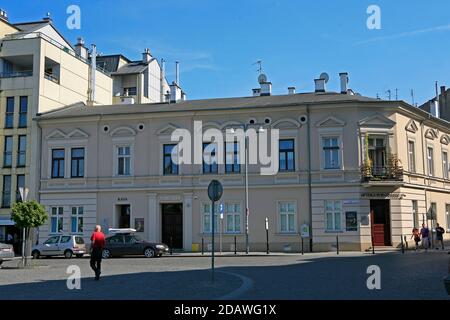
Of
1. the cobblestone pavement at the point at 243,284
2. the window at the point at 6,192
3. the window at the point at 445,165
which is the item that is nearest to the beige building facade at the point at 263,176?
the window at the point at 445,165

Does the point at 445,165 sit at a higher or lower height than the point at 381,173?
higher

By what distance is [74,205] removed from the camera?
120ft

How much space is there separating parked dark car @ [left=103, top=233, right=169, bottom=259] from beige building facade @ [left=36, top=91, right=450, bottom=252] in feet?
12.8

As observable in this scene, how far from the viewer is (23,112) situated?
3800 cm

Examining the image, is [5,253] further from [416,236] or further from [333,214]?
[416,236]

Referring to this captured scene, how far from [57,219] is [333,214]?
18.4 m

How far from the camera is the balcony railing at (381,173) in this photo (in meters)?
32.5

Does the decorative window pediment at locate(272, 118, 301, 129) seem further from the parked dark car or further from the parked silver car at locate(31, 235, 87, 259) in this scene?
the parked silver car at locate(31, 235, 87, 259)

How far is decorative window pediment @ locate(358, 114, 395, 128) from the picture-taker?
109 ft

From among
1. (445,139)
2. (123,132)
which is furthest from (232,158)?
(445,139)

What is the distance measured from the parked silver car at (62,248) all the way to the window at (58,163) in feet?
19.1

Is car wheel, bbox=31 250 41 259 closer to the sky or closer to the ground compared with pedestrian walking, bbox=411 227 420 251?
closer to the ground

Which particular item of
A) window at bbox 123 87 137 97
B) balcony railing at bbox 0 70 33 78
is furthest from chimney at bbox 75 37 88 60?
balcony railing at bbox 0 70 33 78
